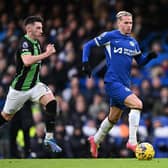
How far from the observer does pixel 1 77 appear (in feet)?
59.1

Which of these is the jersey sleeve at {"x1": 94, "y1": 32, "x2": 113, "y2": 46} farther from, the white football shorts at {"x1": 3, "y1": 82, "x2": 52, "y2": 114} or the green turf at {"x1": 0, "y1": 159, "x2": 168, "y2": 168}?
the green turf at {"x1": 0, "y1": 159, "x2": 168, "y2": 168}

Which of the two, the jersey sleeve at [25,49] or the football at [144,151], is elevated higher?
the jersey sleeve at [25,49]

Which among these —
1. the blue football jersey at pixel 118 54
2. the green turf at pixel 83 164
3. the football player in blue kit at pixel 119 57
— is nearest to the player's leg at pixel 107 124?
the football player in blue kit at pixel 119 57

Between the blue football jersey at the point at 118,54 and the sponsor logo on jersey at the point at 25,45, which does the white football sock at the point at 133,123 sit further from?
the sponsor logo on jersey at the point at 25,45

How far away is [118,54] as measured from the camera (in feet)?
38.2

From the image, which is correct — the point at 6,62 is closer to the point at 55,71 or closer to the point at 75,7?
the point at 55,71

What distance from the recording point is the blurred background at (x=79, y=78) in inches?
599

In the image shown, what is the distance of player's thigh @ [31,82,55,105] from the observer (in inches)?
460

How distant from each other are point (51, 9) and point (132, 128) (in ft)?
36.3

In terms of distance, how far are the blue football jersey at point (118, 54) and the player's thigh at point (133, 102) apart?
0.39 meters

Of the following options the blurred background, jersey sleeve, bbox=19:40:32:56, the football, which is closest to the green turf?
the football

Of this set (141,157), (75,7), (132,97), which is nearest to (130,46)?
(132,97)

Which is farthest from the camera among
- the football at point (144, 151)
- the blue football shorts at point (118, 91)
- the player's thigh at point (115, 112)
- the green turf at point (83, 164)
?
the player's thigh at point (115, 112)

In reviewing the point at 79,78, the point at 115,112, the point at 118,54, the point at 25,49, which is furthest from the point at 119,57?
the point at 79,78
